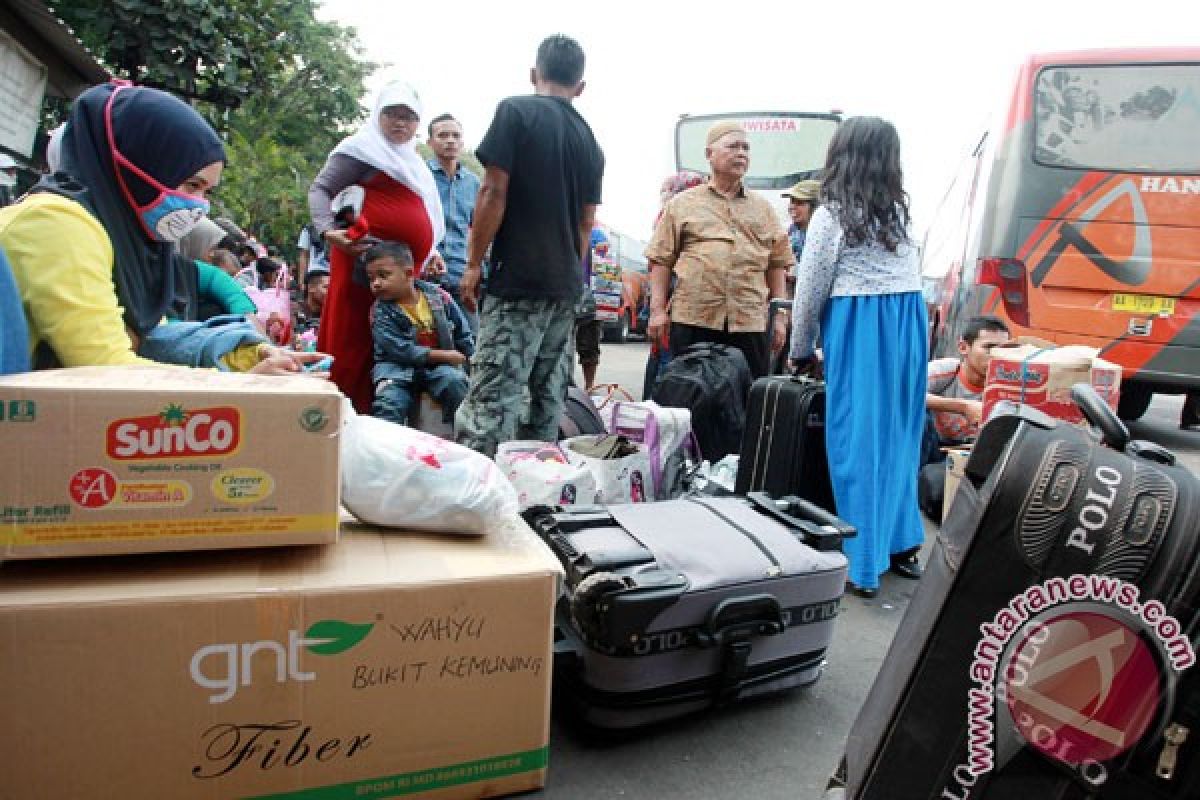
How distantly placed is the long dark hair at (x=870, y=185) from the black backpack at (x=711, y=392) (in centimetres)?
99

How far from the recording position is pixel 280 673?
1192 millimetres

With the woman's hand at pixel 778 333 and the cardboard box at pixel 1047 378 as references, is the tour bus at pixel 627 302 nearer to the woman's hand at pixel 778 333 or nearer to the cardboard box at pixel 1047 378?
the woman's hand at pixel 778 333

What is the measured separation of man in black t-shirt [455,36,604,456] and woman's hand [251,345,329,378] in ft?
3.00

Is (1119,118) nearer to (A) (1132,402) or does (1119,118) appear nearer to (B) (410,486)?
(A) (1132,402)

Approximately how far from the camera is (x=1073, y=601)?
95 centimetres

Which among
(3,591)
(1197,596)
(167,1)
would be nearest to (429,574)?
(3,591)

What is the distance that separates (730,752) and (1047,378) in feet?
6.64

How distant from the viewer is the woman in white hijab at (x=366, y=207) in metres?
3.23

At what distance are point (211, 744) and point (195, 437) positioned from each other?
0.49m

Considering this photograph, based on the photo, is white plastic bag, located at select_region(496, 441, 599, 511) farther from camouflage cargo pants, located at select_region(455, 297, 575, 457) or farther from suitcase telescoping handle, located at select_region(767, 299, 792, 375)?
suitcase telescoping handle, located at select_region(767, 299, 792, 375)

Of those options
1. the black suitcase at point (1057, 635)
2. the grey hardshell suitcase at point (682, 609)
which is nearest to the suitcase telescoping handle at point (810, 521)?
the grey hardshell suitcase at point (682, 609)

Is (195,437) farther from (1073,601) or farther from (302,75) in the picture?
(302,75)

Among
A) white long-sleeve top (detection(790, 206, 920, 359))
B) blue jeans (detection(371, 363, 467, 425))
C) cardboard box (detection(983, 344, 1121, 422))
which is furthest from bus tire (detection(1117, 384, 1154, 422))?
blue jeans (detection(371, 363, 467, 425))

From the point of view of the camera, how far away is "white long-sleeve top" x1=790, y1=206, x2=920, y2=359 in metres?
2.56
